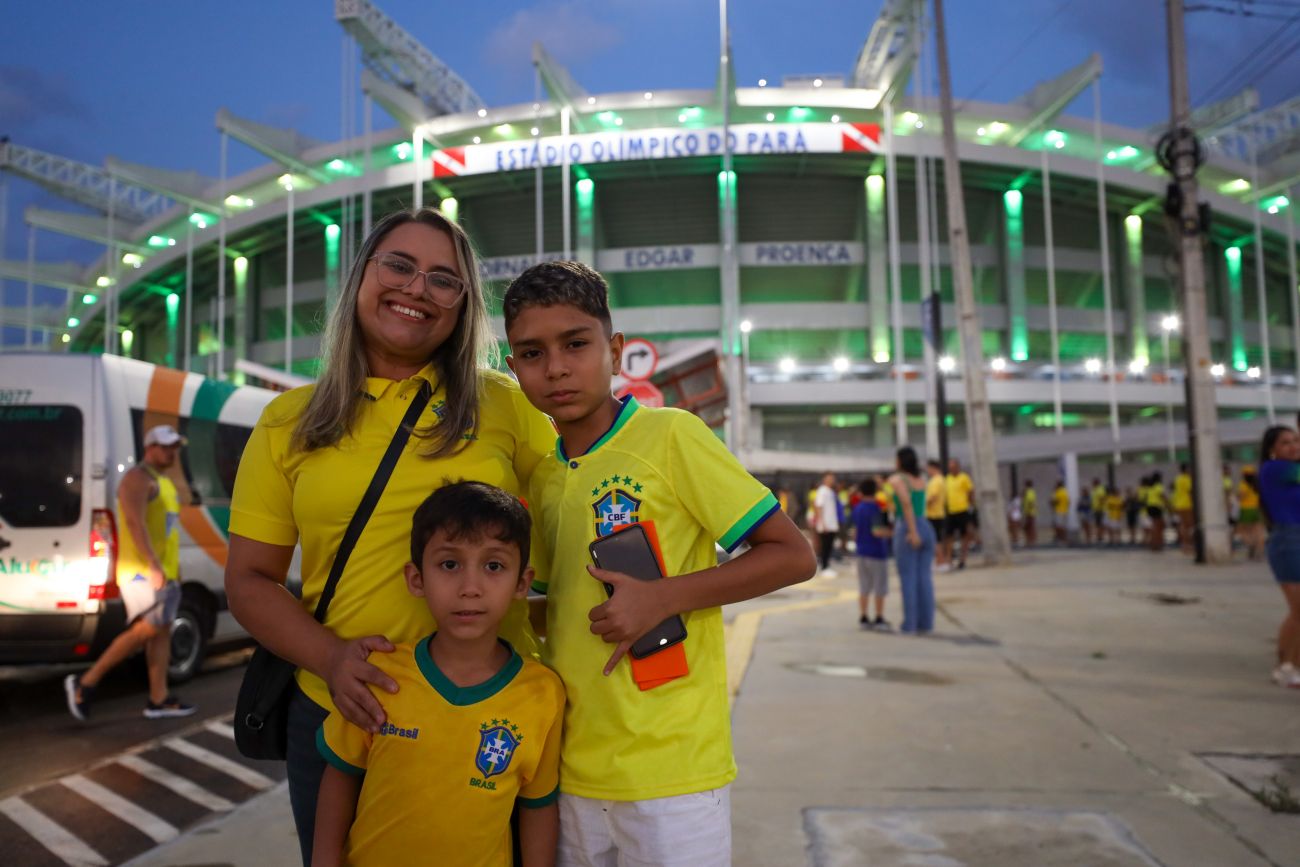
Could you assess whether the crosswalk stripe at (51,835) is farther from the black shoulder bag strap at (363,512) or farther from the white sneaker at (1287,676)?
Result: the white sneaker at (1287,676)

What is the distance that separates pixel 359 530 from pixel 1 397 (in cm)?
671

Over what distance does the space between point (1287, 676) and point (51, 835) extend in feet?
23.4

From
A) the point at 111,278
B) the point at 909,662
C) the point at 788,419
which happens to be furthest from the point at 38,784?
the point at 111,278

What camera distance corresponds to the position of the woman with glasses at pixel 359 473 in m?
1.65

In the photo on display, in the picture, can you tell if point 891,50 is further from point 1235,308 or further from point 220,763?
point 220,763

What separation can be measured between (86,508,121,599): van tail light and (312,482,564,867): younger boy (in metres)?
5.88

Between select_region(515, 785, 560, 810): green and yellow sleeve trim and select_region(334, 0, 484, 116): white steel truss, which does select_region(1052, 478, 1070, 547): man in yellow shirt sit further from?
→ select_region(334, 0, 484, 116): white steel truss

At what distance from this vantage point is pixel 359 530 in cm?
167

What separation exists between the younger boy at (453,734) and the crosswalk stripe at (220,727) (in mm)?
4587

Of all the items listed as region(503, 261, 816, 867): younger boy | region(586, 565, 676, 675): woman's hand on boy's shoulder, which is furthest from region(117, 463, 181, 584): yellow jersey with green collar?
region(586, 565, 676, 675): woman's hand on boy's shoulder

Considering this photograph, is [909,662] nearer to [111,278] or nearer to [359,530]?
[359,530]

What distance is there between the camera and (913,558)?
8.48m

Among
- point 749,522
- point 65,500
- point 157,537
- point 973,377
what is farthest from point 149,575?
point 973,377

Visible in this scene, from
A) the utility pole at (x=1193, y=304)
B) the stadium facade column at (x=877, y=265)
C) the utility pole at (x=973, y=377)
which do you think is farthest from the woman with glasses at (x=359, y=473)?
the stadium facade column at (x=877, y=265)
